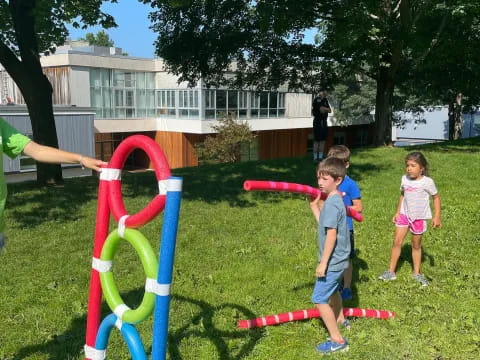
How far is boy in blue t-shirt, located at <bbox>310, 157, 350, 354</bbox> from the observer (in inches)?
155

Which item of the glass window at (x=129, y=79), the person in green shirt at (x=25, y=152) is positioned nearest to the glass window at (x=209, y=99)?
the glass window at (x=129, y=79)

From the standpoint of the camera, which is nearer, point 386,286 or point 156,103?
point 386,286

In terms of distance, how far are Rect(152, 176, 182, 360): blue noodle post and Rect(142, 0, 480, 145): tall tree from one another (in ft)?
36.9

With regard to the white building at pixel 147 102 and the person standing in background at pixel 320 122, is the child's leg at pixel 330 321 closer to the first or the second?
the person standing in background at pixel 320 122

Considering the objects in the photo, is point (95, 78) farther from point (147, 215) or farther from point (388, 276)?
point (147, 215)

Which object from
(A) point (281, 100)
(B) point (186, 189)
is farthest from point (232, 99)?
(B) point (186, 189)

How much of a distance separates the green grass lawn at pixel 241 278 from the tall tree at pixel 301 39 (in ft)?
19.4

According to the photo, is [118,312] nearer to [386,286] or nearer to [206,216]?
[386,286]

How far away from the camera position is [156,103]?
124 ft

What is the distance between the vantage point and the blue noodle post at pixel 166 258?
8.32 ft

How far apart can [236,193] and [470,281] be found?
5.30 metres

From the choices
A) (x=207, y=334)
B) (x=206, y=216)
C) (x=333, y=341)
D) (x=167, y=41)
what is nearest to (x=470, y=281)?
(x=333, y=341)

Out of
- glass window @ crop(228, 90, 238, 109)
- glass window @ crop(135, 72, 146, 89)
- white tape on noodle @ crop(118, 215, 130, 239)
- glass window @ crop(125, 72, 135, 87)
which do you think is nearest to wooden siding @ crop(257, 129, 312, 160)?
glass window @ crop(228, 90, 238, 109)

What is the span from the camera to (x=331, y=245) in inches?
154
